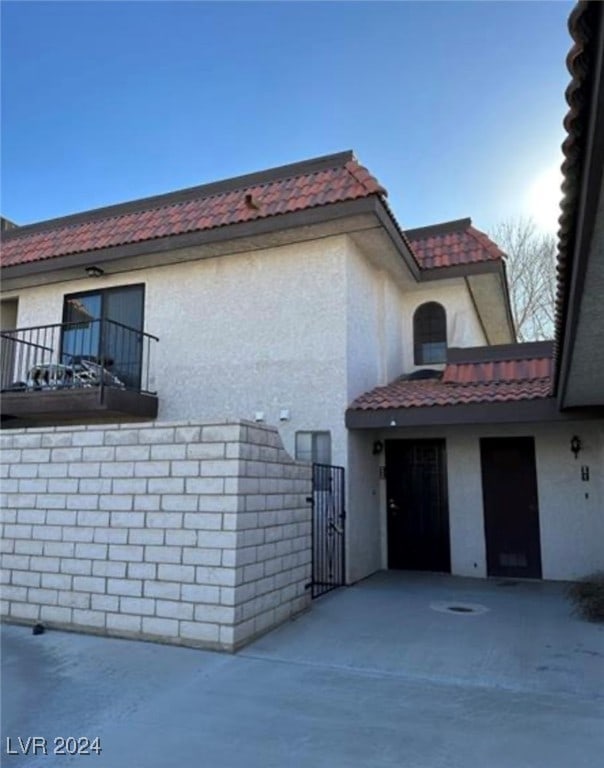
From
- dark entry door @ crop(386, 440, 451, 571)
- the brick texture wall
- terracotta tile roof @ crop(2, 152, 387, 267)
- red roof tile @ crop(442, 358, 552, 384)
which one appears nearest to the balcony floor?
the brick texture wall

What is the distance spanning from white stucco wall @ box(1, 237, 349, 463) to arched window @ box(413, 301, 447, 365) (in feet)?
12.5

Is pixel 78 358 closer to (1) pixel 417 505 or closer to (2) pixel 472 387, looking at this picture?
(1) pixel 417 505

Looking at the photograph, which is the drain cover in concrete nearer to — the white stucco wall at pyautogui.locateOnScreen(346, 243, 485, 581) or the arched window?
the white stucco wall at pyautogui.locateOnScreen(346, 243, 485, 581)

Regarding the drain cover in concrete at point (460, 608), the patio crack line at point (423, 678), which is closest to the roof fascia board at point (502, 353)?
the drain cover in concrete at point (460, 608)

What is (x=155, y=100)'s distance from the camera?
32.5 ft

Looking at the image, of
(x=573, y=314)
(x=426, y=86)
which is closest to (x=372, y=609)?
(x=573, y=314)

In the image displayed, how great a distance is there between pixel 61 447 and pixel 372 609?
4.30m

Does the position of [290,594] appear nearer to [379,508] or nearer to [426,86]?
[379,508]

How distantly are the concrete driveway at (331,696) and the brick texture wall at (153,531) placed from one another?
29 cm

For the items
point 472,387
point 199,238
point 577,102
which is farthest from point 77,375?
point 577,102

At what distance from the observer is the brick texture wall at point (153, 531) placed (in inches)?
215

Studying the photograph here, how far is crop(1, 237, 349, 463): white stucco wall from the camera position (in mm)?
9094

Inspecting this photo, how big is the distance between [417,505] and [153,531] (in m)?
5.79

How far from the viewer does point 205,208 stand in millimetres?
10180
